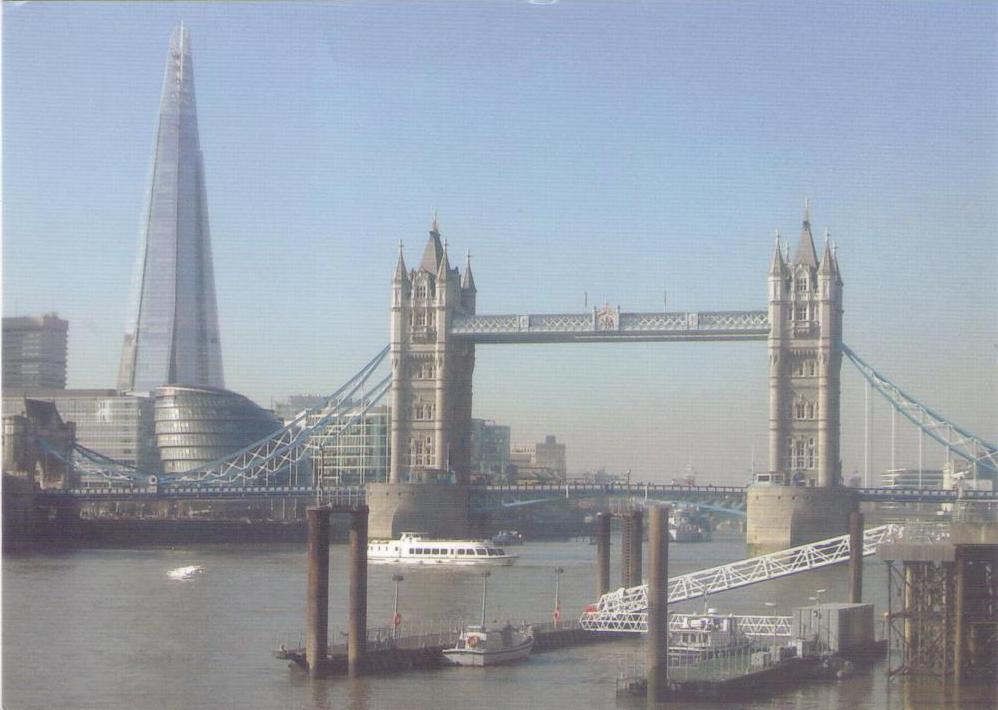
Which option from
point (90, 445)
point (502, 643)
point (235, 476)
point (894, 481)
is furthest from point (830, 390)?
point (502, 643)

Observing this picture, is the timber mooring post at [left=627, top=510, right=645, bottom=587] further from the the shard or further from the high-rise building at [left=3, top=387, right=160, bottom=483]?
the the shard

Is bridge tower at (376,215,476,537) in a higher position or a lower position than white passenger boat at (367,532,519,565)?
higher

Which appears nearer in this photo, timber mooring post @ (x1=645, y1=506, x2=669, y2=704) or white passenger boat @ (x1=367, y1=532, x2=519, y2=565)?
timber mooring post @ (x1=645, y1=506, x2=669, y2=704)

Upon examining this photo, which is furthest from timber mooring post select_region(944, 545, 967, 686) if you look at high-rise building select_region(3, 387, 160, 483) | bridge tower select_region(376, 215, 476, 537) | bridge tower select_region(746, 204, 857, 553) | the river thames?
high-rise building select_region(3, 387, 160, 483)

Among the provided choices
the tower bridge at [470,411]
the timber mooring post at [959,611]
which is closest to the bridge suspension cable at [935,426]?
the tower bridge at [470,411]

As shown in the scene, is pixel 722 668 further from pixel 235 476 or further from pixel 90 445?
pixel 90 445

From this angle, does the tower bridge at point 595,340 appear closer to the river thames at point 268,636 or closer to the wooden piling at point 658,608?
the river thames at point 268,636
